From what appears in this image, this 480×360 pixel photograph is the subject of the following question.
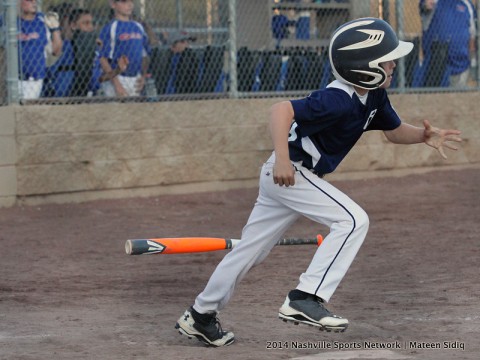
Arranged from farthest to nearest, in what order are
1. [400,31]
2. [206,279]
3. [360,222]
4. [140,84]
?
[400,31]
[140,84]
[206,279]
[360,222]

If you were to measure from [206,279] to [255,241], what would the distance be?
2.10 meters

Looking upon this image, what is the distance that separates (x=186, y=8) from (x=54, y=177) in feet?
8.06

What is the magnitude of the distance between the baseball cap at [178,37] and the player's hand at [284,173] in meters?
6.30

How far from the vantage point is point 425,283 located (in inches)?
256

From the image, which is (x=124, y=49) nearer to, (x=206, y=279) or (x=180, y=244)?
(x=206, y=279)

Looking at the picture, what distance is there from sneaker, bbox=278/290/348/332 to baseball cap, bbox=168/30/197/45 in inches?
251

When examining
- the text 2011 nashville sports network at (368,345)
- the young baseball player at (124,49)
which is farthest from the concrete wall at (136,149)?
the text 2011 nashville sports network at (368,345)

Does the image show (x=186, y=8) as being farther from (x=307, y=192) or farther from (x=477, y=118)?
(x=307, y=192)

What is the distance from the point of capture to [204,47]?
35.3 ft

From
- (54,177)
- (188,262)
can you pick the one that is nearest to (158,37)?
(54,177)

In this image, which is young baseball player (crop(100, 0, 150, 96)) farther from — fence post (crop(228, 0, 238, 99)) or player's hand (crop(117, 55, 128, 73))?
fence post (crop(228, 0, 238, 99))

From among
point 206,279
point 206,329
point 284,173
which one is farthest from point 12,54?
point 284,173

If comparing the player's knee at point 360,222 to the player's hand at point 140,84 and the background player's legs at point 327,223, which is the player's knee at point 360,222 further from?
the player's hand at point 140,84

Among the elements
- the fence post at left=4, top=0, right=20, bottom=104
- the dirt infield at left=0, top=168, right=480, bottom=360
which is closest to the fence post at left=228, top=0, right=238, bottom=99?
the dirt infield at left=0, top=168, right=480, bottom=360
